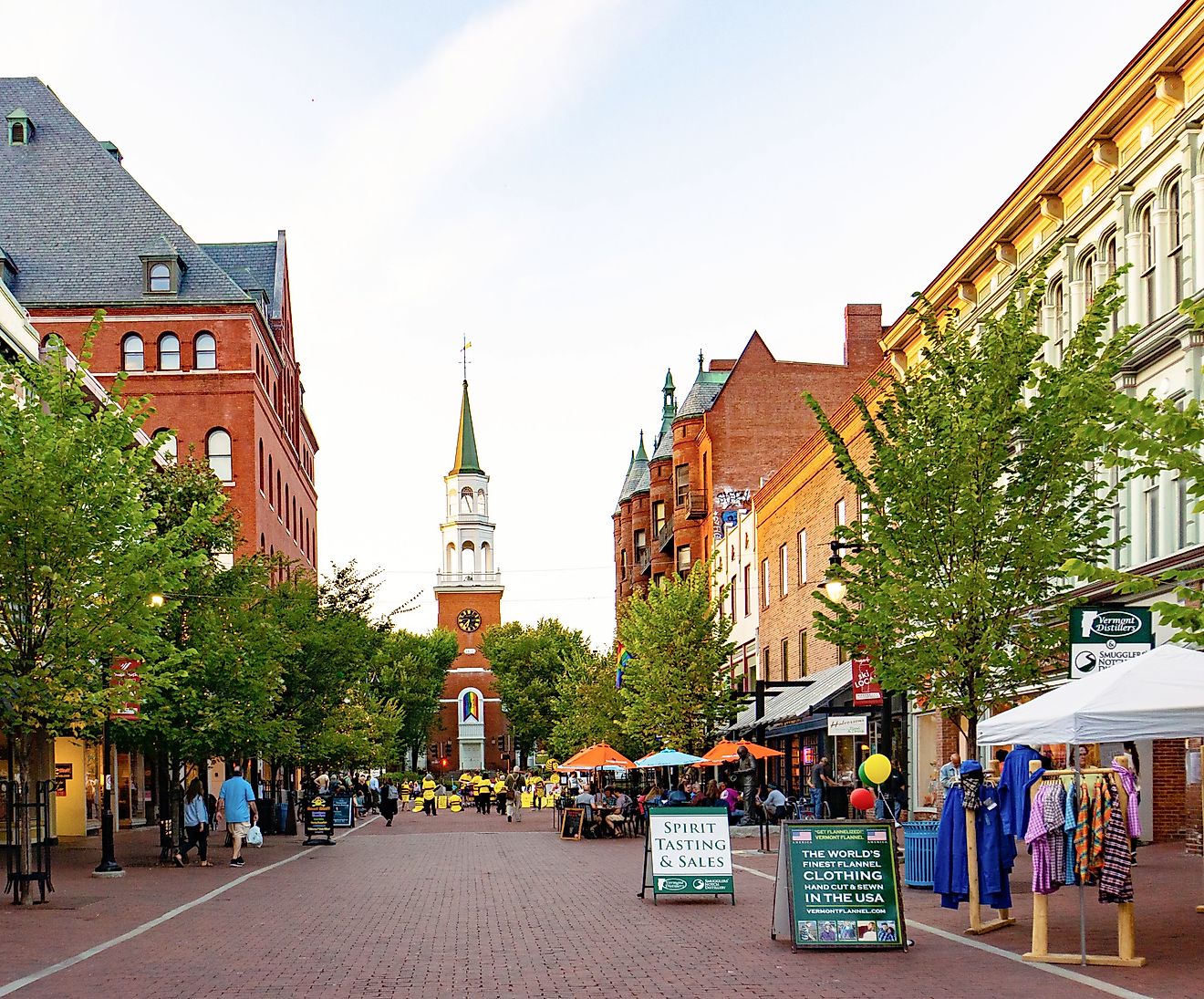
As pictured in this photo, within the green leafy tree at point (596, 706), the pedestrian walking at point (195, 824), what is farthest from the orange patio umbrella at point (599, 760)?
the pedestrian walking at point (195, 824)

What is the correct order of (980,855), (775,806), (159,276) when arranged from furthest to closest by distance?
(159,276), (775,806), (980,855)

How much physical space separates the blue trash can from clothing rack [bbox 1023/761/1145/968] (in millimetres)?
6091

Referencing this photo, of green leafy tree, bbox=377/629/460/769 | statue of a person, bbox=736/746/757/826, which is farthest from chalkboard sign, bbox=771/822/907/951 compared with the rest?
green leafy tree, bbox=377/629/460/769

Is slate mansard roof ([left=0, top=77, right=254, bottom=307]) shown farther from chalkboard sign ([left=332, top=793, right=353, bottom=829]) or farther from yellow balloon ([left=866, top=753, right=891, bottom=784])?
yellow balloon ([left=866, top=753, right=891, bottom=784])

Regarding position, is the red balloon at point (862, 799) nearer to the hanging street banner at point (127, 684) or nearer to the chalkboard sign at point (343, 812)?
the hanging street banner at point (127, 684)

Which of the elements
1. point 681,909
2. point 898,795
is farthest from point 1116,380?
point 681,909

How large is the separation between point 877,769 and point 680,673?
33.2 metres

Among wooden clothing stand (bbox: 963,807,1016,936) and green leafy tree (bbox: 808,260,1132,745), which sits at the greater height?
green leafy tree (bbox: 808,260,1132,745)

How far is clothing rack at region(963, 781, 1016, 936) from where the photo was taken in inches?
607

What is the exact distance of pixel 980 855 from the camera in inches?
603

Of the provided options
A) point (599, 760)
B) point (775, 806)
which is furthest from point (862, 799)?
point (599, 760)

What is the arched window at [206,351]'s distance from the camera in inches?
2424

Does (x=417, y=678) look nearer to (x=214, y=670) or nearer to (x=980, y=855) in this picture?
(x=214, y=670)

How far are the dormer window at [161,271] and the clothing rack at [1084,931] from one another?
51939mm
